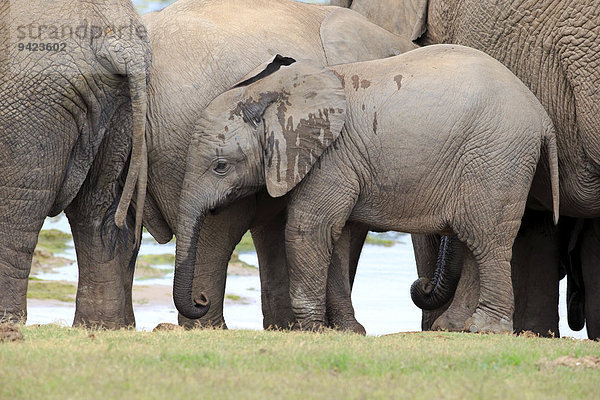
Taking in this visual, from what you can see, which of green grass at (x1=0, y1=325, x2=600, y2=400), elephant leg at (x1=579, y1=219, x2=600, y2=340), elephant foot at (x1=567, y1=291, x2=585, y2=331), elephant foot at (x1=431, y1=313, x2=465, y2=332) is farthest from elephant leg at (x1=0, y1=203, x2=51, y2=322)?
elephant foot at (x1=567, y1=291, x2=585, y2=331)

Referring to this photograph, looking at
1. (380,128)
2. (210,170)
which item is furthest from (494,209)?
(210,170)

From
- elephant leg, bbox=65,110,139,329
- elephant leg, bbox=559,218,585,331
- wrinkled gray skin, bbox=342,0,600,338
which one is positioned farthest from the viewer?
elephant leg, bbox=559,218,585,331

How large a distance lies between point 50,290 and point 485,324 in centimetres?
678

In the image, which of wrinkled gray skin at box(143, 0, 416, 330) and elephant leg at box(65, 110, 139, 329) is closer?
elephant leg at box(65, 110, 139, 329)

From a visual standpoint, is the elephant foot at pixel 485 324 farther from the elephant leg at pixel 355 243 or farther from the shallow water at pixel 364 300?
the shallow water at pixel 364 300

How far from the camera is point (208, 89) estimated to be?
28.6 feet

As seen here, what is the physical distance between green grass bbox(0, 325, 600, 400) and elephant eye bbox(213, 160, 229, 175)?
1.60 metres

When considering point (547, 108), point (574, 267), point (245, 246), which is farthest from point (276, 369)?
point (245, 246)

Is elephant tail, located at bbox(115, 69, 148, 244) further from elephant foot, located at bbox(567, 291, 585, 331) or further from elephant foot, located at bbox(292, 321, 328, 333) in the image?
elephant foot, located at bbox(567, 291, 585, 331)

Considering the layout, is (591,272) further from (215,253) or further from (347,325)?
(215,253)

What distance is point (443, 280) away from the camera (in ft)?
31.0

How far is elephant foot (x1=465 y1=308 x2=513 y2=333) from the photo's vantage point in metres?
8.38

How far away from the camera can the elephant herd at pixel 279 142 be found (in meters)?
7.68

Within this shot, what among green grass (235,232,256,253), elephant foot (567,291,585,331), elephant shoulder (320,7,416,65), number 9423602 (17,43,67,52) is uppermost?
elephant shoulder (320,7,416,65)
